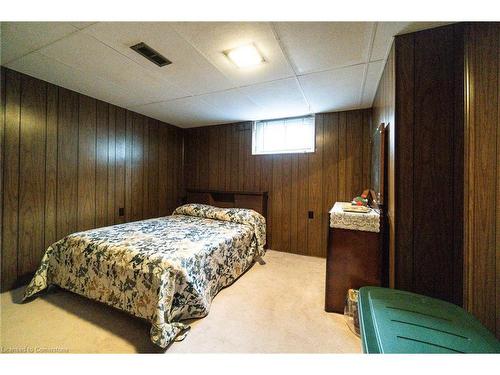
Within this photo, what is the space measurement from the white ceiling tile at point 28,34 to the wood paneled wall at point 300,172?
7.71ft

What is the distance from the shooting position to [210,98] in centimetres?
250

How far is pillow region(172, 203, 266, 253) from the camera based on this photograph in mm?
2721

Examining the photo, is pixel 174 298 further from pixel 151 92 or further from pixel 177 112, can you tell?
pixel 177 112

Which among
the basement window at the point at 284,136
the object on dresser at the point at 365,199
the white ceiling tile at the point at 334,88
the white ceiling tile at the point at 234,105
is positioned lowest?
the object on dresser at the point at 365,199

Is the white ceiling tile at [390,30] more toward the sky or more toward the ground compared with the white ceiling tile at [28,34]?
more toward the ground

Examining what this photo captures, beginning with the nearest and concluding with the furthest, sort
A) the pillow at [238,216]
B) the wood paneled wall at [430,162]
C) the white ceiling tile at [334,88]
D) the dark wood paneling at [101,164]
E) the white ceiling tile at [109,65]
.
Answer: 1. the wood paneled wall at [430,162]
2. the white ceiling tile at [109,65]
3. the white ceiling tile at [334,88]
4. the dark wood paneling at [101,164]
5. the pillow at [238,216]

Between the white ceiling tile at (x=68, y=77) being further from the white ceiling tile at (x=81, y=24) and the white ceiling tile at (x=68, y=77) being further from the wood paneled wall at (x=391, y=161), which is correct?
the wood paneled wall at (x=391, y=161)

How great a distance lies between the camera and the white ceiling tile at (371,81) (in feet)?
5.72

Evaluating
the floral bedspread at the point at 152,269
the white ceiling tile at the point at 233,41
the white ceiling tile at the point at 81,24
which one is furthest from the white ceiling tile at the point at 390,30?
the floral bedspread at the point at 152,269

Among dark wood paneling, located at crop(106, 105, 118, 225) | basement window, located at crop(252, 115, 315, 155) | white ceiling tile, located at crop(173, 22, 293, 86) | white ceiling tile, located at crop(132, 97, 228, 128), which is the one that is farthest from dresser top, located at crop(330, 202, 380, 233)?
dark wood paneling, located at crop(106, 105, 118, 225)

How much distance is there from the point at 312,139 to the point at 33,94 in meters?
3.30

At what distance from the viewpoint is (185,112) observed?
3.03m
